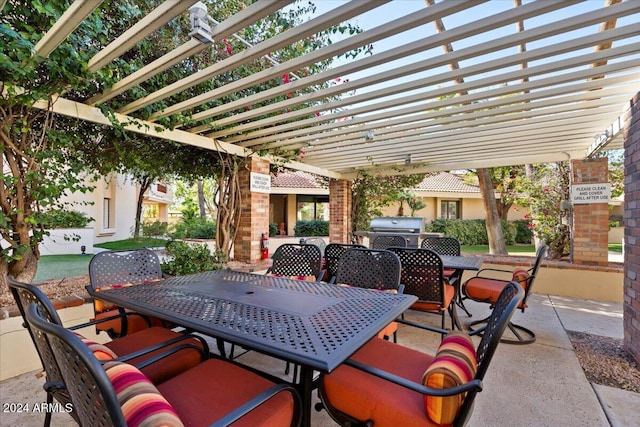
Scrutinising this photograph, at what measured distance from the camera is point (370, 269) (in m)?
2.89

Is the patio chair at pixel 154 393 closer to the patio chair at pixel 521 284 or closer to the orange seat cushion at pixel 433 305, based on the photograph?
the orange seat cushion at pixel 433 305

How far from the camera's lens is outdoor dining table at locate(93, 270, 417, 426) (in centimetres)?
130

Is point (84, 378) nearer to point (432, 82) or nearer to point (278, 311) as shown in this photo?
point (278, 311)

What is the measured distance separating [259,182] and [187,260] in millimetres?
1891

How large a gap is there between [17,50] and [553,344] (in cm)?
554

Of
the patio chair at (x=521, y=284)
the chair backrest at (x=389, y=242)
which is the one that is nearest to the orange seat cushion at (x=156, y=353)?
the patio chair at (x=521, y=284)

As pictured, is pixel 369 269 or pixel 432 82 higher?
pixel 432 82

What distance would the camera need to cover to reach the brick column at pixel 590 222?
5320 millimetres

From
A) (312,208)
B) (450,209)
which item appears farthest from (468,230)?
(312,208)

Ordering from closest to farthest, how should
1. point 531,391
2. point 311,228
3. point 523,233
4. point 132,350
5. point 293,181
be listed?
point 132,350 → point 531,391 → point 523,233 → point 293,181 → point 311,228

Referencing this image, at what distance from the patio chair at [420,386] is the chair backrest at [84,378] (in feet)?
3.04

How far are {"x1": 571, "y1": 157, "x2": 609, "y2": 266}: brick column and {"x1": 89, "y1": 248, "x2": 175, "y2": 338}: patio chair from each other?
6.66 m

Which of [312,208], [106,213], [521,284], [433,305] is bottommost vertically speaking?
[433,305]

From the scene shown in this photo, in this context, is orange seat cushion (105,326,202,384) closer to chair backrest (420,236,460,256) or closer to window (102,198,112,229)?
chair backrest (420,236,460,256)
